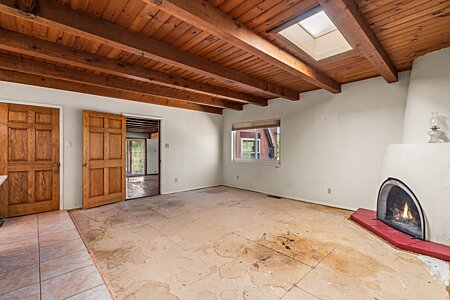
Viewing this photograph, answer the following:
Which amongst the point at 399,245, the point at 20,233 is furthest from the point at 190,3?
the point at 20,233

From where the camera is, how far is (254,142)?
6.42m

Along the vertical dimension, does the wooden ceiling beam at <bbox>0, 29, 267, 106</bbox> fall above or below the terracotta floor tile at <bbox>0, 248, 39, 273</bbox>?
above

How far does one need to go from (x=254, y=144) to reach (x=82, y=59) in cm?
481

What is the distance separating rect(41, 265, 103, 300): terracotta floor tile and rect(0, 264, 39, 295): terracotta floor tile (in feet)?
0.53

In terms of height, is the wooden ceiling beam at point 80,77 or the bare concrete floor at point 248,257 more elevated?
the wooden ceiling beam at point 80,77

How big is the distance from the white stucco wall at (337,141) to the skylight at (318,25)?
1.83 m

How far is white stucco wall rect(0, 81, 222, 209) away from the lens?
12.8 ft

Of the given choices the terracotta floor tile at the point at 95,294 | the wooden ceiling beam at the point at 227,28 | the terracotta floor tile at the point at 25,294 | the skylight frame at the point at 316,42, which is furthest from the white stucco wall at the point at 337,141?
the terracotta floor tile at the point at 25,294

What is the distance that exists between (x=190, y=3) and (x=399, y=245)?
3.52 m

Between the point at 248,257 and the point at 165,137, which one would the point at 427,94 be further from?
the point at 165,137

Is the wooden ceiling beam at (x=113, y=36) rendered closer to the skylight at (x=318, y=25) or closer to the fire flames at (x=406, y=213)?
the skylight at (x=318, y=25)

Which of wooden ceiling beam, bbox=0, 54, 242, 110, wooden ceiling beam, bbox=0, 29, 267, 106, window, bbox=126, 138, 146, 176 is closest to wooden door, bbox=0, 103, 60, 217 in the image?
wooden ceiling beam, bbox=0, 54, 242, 110

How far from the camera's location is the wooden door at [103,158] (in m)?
4.14

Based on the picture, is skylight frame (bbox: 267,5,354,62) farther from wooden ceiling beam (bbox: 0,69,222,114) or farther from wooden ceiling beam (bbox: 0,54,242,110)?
wooden ceiling beam (bbox: 0,69,222,114)
